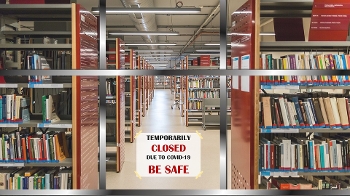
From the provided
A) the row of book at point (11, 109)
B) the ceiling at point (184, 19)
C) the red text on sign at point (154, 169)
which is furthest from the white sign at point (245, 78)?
the ceiling at point (184, 19)

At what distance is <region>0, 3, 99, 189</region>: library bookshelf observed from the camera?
3.17 meters

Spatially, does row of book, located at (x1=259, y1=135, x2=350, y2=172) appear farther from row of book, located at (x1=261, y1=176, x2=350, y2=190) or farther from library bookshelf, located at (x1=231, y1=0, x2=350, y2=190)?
row of book, located at (x1=261, y1=176, x2=350, y2=190)

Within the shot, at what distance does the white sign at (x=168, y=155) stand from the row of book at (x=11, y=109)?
2090 millimetres

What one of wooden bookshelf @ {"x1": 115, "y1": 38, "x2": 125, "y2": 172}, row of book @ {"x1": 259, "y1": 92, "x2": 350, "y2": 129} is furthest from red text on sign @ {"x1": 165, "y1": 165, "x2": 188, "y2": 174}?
wooden bookshelf @ {"x1": 115, "y1": 38, "x2": 125, "y2": 172}

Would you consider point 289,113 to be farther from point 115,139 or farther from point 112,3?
point 112,3

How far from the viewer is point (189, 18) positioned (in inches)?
524

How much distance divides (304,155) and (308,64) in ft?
3.28

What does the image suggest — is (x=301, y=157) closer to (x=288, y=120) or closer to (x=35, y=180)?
(x=288, y=120)

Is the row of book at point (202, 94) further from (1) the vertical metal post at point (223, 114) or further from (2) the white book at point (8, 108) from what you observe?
Answer: (1) the vertical metal post at point (223, 114)

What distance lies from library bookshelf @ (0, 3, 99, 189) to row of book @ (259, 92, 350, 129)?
1865 millimetres

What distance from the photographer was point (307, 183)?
3441 mm

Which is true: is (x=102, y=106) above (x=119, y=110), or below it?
above

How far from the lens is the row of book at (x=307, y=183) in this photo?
3393 millimetres

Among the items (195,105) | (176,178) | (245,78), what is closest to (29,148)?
(245,78)
